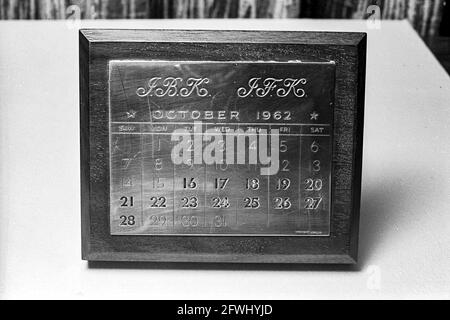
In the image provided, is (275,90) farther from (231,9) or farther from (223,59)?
(231,9)

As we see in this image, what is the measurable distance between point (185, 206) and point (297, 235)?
0.32 feet

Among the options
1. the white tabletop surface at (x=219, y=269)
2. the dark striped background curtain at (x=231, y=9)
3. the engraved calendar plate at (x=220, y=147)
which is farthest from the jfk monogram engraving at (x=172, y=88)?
the dark striped background curtain at (x=231, y=9)

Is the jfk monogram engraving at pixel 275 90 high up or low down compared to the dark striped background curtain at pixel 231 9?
down

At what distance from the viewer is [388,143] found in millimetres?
1057

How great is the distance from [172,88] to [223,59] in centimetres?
5

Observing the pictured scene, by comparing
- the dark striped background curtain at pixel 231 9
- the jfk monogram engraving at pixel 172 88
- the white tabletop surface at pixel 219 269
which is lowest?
the white tabletop surface at pixel 219 269

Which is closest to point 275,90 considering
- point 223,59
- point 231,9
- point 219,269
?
point 223,59

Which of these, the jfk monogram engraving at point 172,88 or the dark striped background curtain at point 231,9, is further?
the dark striped background curtain at point 231,9

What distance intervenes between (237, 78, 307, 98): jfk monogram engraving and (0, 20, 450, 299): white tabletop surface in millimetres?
153

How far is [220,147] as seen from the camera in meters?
0.80

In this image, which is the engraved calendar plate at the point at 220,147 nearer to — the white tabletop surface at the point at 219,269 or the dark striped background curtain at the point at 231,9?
the white tabletop surface at the point at 219,269

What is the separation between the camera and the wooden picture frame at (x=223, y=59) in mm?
788

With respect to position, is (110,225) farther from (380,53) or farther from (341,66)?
(380,53)

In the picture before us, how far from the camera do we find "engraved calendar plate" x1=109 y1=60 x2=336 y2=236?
0.79 m
